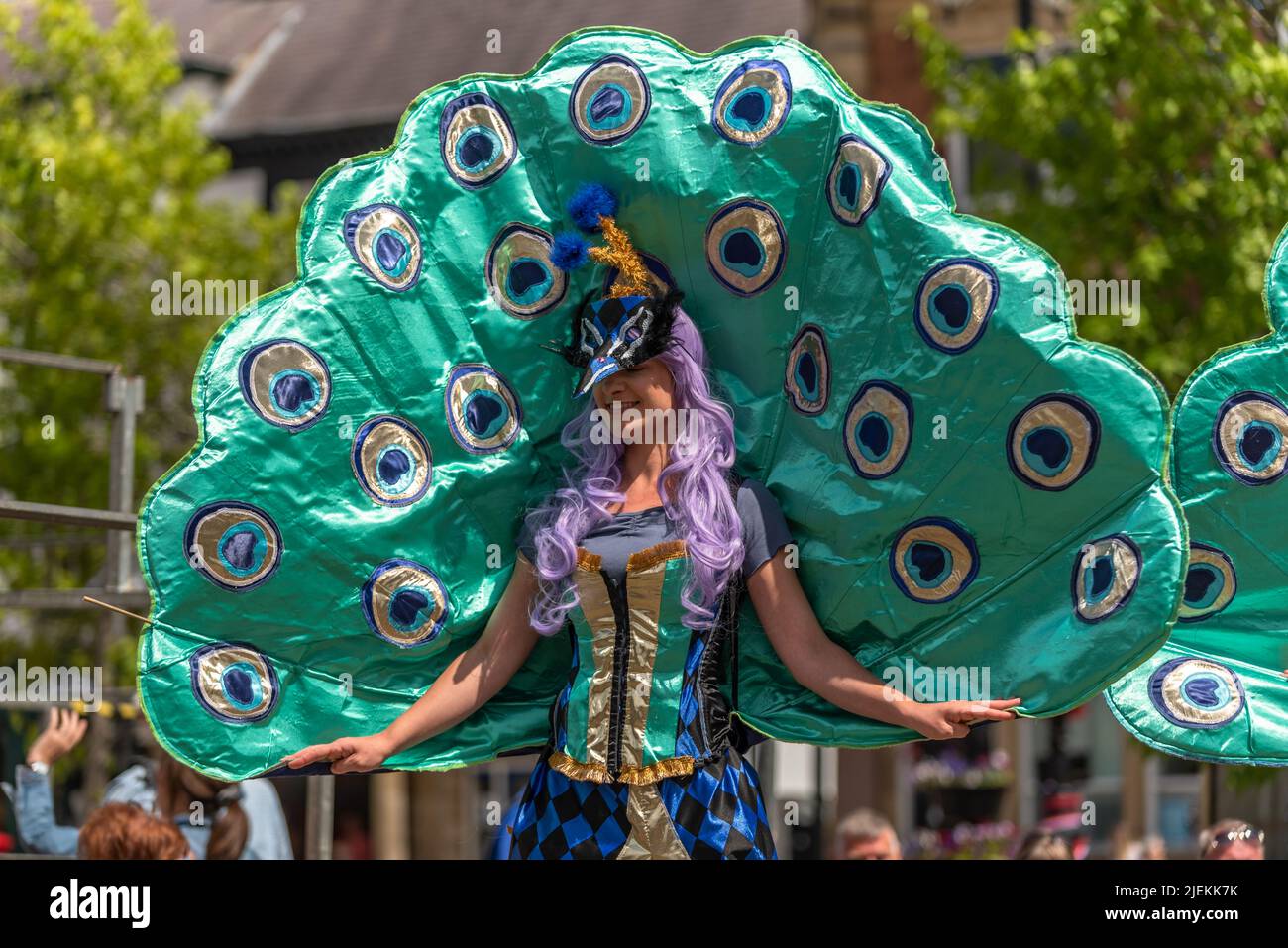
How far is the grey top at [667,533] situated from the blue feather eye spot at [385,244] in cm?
72

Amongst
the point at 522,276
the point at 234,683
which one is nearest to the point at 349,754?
the point at 234,683

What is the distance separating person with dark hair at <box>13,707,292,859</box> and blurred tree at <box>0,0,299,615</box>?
300 inches

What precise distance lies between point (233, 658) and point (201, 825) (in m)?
1.82

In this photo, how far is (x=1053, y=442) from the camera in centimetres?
345

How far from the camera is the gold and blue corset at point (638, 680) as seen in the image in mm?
3537

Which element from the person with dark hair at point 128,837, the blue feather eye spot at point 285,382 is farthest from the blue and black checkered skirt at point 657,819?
the person with dark hair at point 128,837

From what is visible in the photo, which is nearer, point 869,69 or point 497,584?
point 497,584

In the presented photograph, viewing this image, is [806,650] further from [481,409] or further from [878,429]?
[481,409]

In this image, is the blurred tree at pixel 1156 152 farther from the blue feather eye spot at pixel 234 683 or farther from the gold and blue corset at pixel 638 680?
the blue feather eye spot at pixel 234 683

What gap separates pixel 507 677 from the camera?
381cm

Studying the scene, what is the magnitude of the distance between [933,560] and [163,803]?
9.13ft

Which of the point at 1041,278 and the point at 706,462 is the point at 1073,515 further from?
the point at 706,462
